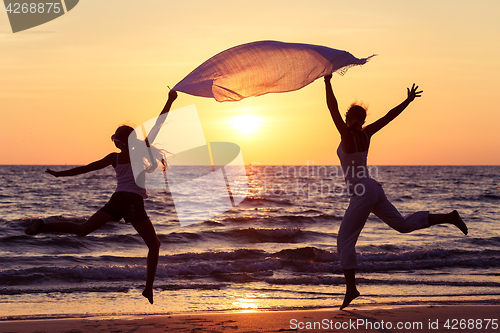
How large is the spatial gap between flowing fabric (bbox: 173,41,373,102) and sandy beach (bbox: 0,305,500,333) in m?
2.87

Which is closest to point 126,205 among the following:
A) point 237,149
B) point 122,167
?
point 122,167

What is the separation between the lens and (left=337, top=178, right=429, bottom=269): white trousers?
492 centimetres

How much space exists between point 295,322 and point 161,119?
298 cm

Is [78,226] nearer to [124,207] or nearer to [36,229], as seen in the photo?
[36,229]

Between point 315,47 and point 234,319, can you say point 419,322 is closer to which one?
point 234,319

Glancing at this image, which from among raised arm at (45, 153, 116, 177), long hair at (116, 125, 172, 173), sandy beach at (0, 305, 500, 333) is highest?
long hair at (116, 125, 172, 173)

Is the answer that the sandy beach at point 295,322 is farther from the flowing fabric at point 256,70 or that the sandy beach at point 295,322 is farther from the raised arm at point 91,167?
the flowing fabric at point 256,70

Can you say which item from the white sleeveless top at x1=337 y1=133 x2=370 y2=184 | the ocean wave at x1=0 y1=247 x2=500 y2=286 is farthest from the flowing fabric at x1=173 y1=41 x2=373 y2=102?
the ocean wave at x1=0 y1=247 x2=500 y2=286

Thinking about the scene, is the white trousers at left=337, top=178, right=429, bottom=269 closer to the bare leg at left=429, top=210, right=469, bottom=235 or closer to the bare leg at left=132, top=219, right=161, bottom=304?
the bare leg at left=429, top=210, right=469, bottom=235

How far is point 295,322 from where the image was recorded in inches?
211

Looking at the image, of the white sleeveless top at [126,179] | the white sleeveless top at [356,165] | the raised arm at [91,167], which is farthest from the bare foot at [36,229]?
the white sleeveless top at [356,165]

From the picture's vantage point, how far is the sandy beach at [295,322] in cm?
505

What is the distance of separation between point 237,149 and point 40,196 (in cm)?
2718

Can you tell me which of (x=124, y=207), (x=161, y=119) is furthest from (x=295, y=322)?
(x=161, y=119)
